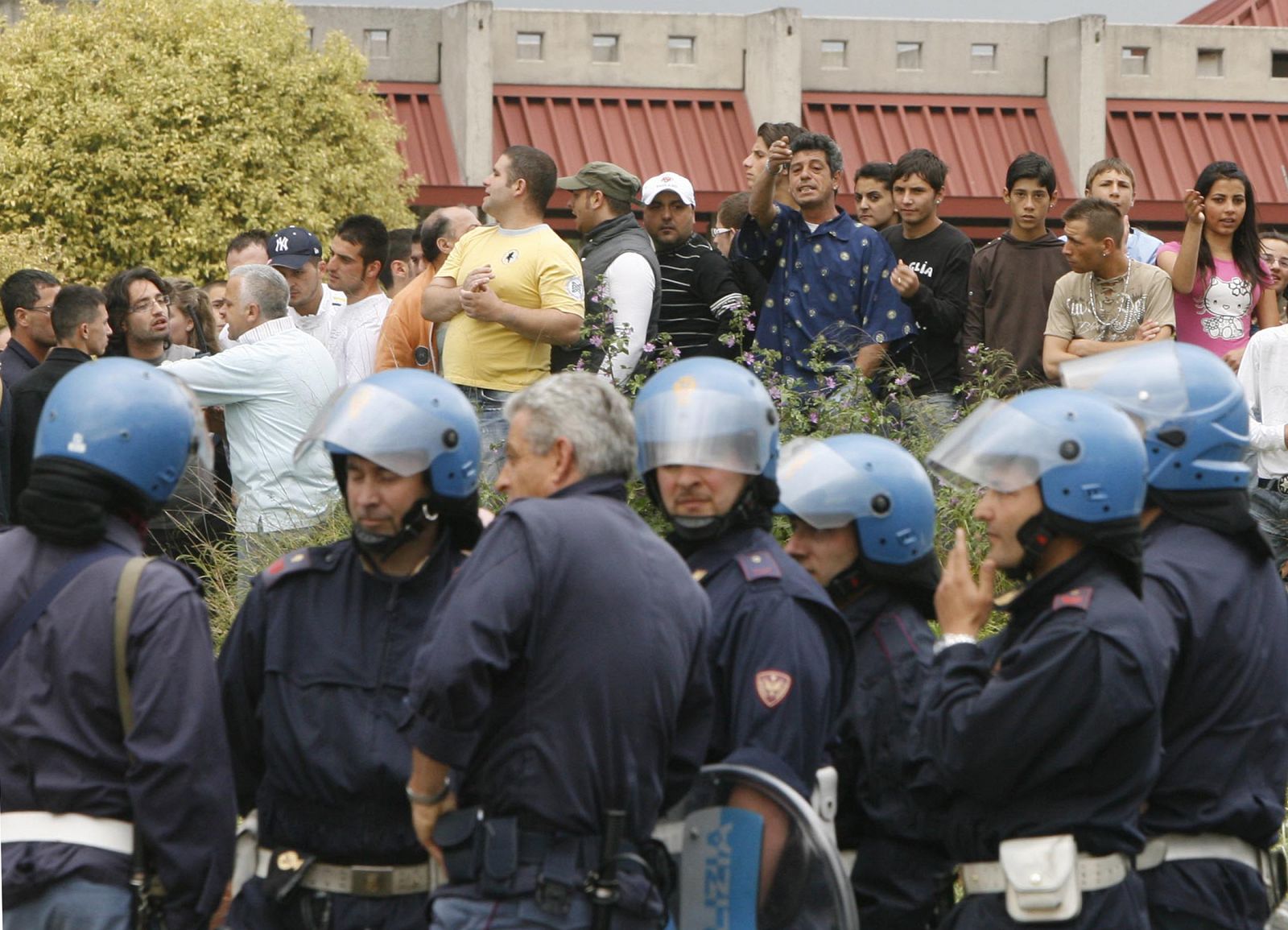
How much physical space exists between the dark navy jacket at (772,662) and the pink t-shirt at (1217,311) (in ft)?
15.7

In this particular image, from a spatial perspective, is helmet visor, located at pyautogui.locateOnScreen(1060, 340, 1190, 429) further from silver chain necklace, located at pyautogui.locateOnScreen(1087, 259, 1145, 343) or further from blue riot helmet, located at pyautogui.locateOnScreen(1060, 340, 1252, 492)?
silver chain necklace, located at pyautogui.locateOnScreen(1087, 259, 1145, 343)

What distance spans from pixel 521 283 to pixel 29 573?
412 centimetres

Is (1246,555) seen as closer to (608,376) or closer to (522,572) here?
(522,572)

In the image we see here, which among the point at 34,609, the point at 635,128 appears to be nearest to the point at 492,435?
the point at 34,609

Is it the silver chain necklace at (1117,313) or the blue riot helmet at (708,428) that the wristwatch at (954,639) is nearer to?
the blue riot helmet at (708,428)

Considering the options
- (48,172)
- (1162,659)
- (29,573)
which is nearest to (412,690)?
(29,573)

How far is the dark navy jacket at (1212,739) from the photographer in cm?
432

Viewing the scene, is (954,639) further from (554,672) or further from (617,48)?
(617,48)

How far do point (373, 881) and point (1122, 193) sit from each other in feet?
21.2

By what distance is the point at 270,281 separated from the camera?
8.00 meters

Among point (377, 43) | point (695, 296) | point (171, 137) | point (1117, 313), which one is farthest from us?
point (377, 43)

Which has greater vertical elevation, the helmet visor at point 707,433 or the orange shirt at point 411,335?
the helmet visor at point 707,433

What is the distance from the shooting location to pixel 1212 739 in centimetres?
433

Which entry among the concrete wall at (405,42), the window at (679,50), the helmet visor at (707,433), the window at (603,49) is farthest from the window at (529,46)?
the helmet visor at (707,433)
